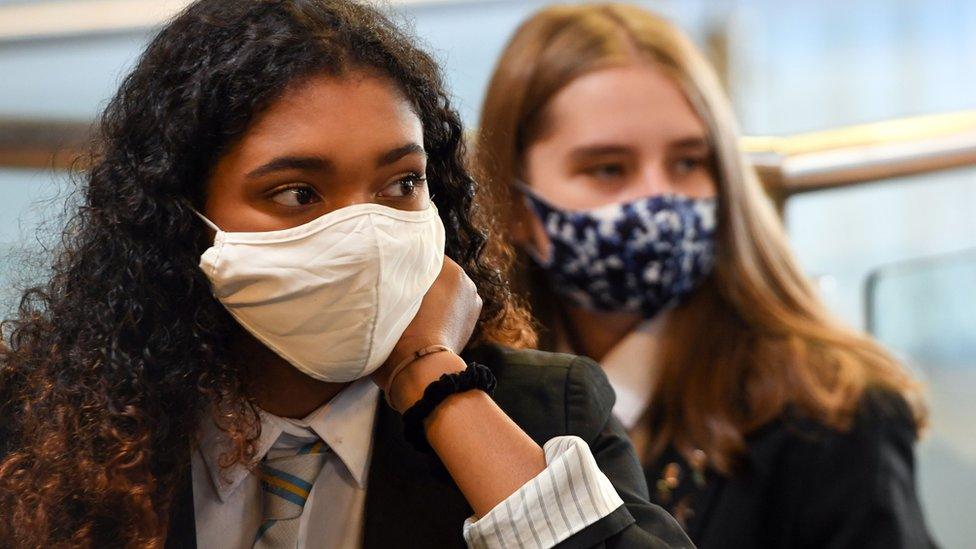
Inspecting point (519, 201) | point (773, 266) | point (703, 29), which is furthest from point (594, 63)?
point (703, 29)

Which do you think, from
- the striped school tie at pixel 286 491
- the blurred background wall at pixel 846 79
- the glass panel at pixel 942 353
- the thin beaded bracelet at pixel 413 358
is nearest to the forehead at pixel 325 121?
the thin beaded bracelet at pixel 413 358

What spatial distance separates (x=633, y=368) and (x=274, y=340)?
0.86 metres

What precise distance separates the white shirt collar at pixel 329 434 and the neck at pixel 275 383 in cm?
1

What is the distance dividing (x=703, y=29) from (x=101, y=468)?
3.03 m

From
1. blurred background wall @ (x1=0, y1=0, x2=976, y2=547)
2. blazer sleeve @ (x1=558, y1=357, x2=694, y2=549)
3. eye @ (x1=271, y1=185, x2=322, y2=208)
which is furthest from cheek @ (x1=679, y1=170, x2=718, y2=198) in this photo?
blurred background wall @ (x1=0, y1=0, x2=976, y2=547)

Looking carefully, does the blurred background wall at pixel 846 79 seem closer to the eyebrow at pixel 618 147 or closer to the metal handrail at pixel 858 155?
the metal handrail at pixel 858 155

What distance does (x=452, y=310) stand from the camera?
3.87 ft

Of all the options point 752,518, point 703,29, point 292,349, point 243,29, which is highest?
point 243,29

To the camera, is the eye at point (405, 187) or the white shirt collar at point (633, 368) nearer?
the eye at point (405, 187)

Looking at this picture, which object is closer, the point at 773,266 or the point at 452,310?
the point at 452,310

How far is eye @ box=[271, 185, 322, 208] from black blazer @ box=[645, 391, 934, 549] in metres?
0.91

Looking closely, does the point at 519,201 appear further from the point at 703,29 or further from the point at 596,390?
the point at 703,29

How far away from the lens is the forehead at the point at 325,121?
1070 mm

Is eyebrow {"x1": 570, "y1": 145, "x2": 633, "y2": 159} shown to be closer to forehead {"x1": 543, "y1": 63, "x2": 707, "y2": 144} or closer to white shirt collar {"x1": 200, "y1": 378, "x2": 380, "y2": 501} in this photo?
forehead {"x1": 543, "y1": 63, "x2": 707, "y2": 144}
